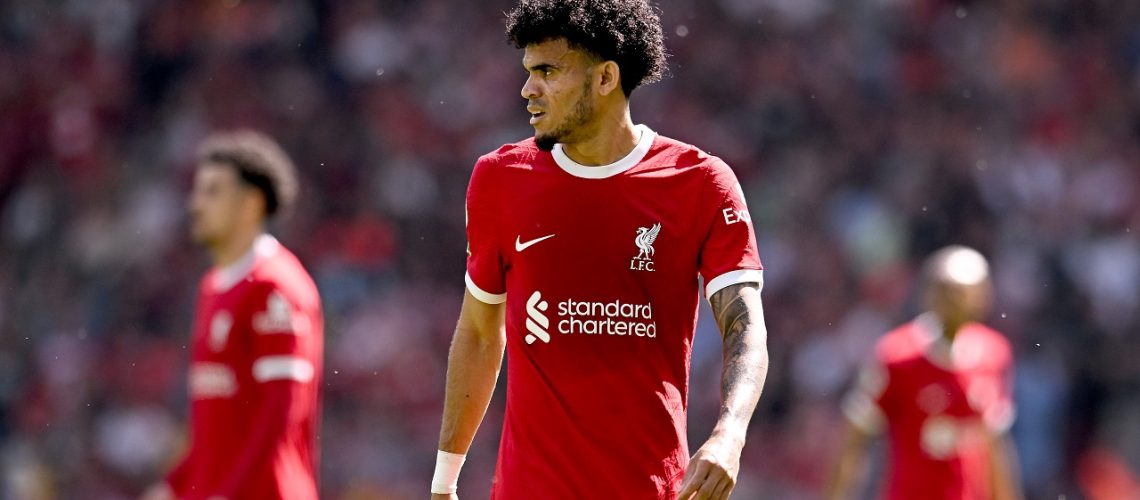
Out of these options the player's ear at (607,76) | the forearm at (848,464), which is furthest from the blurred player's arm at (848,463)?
the player's ear at (607,76)

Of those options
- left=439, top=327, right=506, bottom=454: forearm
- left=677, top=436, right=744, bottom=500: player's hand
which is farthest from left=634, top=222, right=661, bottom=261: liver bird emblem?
left=677, top=436, right=744, bottom=500: player's hand

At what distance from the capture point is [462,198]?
14000 millimetres

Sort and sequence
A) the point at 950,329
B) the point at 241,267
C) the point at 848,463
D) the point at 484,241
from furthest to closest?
1. the point at 950,329
2. the point at 848,463
3. the point at 241,267
4. the point at 484,241

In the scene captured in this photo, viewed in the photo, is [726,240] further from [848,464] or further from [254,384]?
[848,464]

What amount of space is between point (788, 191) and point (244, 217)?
7.60m

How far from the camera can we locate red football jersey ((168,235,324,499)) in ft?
19.9

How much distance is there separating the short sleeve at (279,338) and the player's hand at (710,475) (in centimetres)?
270

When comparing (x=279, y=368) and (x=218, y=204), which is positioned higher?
(x=218, y=204)

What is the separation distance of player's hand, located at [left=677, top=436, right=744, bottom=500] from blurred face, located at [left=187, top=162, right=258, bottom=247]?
3505 mm

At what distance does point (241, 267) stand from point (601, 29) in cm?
265

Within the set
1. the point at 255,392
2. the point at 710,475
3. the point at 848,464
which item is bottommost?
the point at 848,464

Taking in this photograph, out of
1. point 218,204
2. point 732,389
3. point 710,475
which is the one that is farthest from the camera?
point 218,204

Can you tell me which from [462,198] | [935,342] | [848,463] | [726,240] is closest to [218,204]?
[726,240]

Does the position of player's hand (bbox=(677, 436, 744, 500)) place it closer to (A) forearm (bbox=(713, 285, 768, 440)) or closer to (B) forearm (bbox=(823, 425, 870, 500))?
(A) forearm (bbox=(713, 285, 768, 440))
